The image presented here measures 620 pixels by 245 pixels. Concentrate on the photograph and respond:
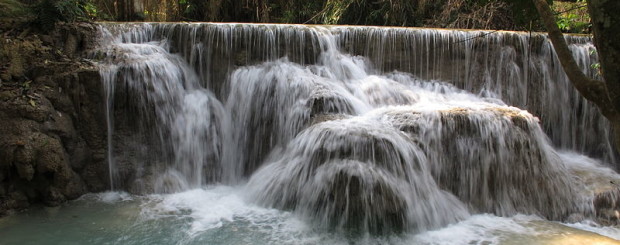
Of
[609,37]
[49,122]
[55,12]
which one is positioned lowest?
[49,122]

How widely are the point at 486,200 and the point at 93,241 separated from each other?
14.6 ft

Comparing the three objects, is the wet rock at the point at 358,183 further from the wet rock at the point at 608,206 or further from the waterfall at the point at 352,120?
the wet rock at the point at 608,206

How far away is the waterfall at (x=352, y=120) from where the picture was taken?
16.5 feet

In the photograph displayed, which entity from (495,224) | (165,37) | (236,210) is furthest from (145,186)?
(495,224)

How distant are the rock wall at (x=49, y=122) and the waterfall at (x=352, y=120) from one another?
9.4 inches

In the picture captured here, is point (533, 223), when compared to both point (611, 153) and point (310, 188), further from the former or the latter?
point (611, 153)

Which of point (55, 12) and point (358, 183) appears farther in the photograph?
point (55, 12)

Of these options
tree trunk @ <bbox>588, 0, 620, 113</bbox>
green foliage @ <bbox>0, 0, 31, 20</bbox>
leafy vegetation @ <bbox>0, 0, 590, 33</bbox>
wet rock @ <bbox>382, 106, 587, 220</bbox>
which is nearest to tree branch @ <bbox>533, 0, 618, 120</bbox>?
tree trunk @ <bbox>588, 0, 620, 113</bbox>

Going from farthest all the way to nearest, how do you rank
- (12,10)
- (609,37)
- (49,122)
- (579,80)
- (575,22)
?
(575,22), (12,10), (49,122), (579,80), (609,37)

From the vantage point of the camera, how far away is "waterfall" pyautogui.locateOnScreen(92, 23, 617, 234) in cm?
502

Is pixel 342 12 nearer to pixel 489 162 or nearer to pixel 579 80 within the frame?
pixel 489 162

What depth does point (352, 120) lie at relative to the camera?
564 cm

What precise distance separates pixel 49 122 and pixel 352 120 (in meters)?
3.65

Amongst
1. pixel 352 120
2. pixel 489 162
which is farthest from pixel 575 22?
pixel 352 120
